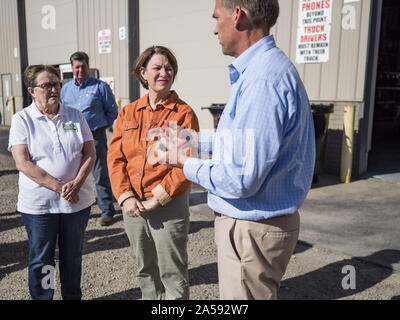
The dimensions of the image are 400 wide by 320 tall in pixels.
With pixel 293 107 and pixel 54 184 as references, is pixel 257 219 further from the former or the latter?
pixel 54 184

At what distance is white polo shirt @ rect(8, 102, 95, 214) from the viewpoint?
2.70 metres

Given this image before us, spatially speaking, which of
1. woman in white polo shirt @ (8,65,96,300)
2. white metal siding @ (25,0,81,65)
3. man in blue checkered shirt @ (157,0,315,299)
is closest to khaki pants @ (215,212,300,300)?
man in blue checkered shirt @ (157,0,315,299)

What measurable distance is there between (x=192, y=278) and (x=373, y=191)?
404 centimetres

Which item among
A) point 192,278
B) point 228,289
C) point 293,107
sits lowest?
point 192,278

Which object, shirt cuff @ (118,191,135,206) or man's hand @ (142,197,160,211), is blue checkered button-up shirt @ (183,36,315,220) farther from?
shirt cuff @ (118,191,135,206)

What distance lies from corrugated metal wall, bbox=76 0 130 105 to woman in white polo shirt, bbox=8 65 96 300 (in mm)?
8237

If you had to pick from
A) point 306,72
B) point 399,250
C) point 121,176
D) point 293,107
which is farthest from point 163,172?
point 306,72

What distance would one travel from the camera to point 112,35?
36.7 feet

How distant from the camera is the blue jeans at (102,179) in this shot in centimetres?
499

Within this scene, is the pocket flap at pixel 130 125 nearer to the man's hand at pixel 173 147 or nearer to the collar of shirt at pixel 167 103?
the collar of shirt at pixel 167 103

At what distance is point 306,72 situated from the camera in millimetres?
7289

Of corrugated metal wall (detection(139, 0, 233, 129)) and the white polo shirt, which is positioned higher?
corrugated metal wall (detection(139, 0, 233, 129))

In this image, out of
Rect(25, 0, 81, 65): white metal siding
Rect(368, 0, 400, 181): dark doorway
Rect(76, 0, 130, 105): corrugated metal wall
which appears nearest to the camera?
Rect(76, 0, 130, 105): corrugated metal wall

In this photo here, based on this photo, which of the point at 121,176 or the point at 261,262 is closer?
the point at 261,262
